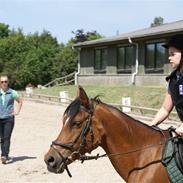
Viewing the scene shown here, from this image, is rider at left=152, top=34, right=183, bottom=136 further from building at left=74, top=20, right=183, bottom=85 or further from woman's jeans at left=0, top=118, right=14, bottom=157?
building at left=74, top=20, right=183, bottom=85

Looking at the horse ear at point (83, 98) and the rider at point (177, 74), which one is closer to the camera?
the horse ear at point (83, 98)

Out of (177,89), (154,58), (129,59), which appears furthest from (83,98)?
(129,59)

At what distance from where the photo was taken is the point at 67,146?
4941 mm

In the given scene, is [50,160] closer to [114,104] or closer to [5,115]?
[5,115]

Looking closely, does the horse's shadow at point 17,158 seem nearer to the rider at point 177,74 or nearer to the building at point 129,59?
the rider at point 177,74

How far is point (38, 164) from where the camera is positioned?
Answer: 11852 mm

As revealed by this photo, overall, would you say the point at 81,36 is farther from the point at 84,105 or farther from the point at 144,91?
the point at 84,105

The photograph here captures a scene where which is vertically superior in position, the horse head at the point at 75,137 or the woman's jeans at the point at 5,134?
the horse head at the point at 75,137

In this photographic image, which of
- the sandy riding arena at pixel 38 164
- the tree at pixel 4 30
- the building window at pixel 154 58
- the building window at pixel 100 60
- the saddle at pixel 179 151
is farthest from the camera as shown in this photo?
the tree at pixel 4 30

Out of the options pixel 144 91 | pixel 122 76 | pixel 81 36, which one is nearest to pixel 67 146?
pixel 144 91

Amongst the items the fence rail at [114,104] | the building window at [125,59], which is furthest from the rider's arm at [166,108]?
the building window at [125,59]

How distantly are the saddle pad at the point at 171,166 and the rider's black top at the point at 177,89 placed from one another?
1.28 ft

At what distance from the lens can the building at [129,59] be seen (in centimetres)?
3244

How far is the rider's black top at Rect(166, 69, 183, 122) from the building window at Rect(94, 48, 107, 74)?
Result: 3407cm
